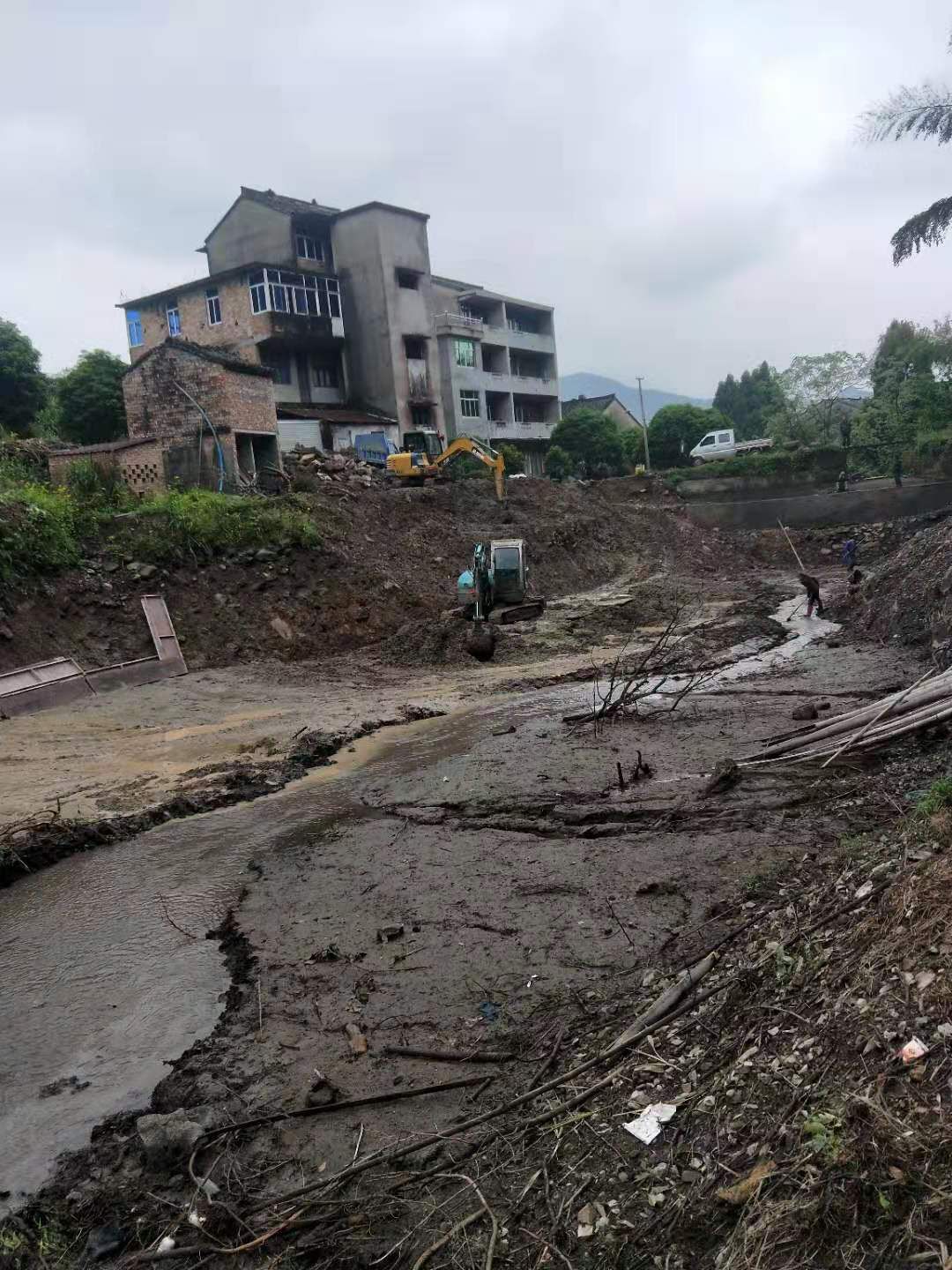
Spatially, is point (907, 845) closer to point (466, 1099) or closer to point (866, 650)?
point (466, 1099)

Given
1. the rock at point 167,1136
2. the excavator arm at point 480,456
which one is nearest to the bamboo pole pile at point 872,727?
the rock at point 167,1136

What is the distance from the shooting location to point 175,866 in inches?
363

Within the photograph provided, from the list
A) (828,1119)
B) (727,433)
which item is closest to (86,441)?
(727,433)

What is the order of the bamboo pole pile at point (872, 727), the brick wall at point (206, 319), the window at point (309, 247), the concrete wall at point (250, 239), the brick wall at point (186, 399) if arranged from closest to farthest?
the bamboo pole pile at point (872, 727)
the brick wall at point (186, 399)
the brick wall at point (206, 319)
the concrete wall at point (250, 239)
the window at point (309, 247)

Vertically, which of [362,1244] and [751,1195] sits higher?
[751,1195]

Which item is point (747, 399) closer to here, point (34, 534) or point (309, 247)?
point (309, 247)

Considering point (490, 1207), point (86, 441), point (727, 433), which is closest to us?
point (490, 1207)

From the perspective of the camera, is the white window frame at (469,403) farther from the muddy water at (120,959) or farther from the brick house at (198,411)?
the muddy water at (120,959)

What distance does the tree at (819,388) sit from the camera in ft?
151

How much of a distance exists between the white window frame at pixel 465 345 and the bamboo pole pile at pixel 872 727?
42570 mm

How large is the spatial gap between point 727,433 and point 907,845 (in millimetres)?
44247

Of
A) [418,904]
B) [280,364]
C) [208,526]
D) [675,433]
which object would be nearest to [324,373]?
[280,364]

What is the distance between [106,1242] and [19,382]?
38.0 meters

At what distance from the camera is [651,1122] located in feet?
A: 13.8
